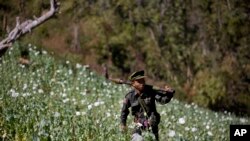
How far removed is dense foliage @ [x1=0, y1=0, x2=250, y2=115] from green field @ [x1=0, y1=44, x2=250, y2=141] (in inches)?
743

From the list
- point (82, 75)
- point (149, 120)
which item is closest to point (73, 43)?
point (82, 75)

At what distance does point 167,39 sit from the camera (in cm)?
4659

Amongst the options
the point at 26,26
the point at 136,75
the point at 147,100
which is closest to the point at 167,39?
the point at 147,100

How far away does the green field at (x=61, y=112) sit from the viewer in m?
8.62

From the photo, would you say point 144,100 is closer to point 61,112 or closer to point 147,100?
point 147,100

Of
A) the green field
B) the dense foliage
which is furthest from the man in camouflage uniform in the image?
the dense foliage

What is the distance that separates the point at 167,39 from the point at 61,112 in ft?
119

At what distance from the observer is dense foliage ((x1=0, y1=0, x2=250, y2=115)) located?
40250mm

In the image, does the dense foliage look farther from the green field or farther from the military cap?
the military cap

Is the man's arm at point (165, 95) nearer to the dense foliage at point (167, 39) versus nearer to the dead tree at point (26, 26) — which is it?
the dead tree at point (26, 26)

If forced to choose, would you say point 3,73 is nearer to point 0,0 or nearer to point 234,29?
point 0,0

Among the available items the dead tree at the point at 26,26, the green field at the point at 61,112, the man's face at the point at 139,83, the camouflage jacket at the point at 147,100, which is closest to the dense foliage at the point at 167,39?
the green field at the point at 61,112

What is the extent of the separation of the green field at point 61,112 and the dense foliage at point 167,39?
1887 cm

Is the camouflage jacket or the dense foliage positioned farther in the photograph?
the dense foliage
